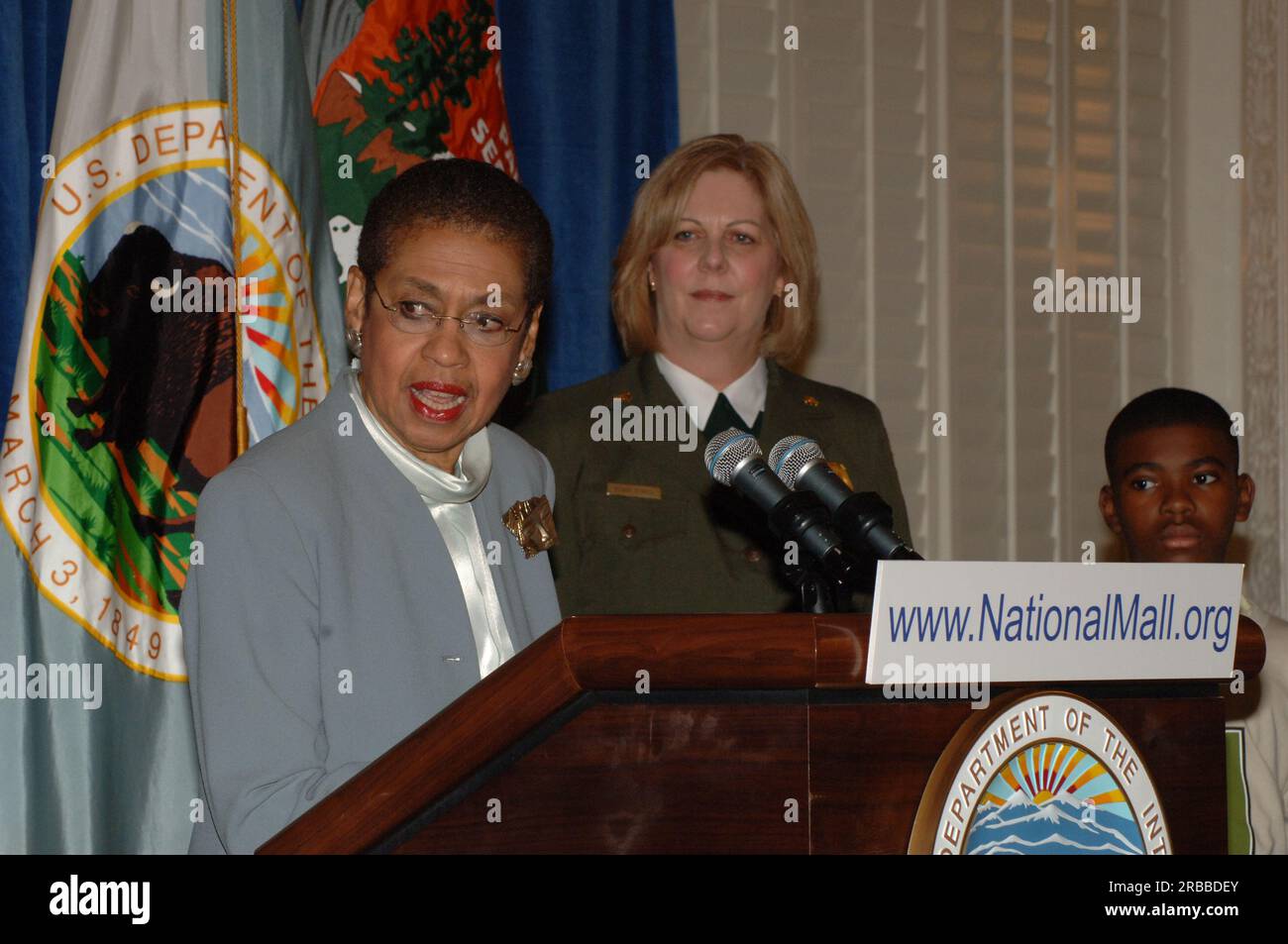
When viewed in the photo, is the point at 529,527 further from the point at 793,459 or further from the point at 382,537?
the point at 793,459

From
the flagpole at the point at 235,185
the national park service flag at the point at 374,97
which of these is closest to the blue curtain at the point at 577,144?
the national park service flag at the point at 374,97

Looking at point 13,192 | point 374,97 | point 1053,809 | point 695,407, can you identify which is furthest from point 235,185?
point 1053,809

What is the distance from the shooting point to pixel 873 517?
60.2 inches

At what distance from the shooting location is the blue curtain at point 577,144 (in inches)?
153

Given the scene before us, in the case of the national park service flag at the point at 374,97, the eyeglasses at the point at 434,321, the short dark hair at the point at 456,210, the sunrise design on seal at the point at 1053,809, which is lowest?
the sunrise design on seal at the point at 1053,809

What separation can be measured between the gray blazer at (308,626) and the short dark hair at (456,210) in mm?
250

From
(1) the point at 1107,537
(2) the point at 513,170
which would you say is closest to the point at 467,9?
(2) the point at 513,170

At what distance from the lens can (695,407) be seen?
3.01 m

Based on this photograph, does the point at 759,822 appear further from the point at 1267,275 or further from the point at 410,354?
the point at 1267,275

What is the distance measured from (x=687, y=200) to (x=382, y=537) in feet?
4.73

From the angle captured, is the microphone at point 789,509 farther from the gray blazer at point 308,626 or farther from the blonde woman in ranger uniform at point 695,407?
the blonde woman in ranger uniform at point 695,407

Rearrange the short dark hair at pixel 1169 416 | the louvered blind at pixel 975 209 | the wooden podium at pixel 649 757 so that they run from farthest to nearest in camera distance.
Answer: the louvered blind at pixel 975 209 < the short dark hair at pixel 1169 416 < the wooden podium at pixel 649 757

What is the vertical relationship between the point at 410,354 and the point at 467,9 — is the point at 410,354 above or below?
below

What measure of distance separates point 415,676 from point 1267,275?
13.9ft
